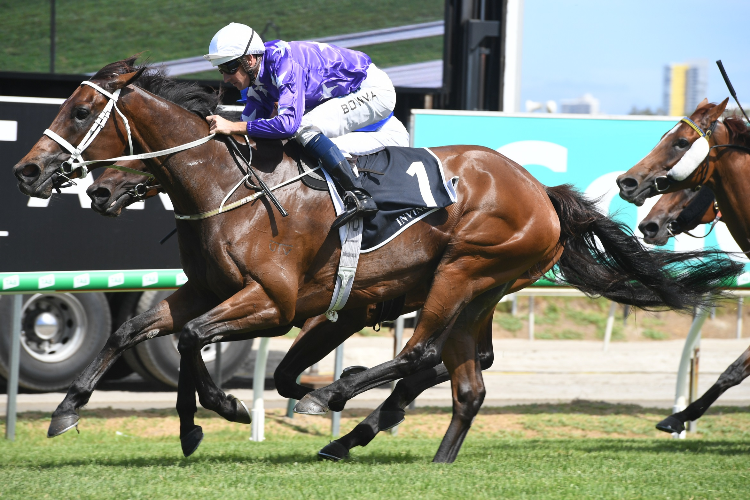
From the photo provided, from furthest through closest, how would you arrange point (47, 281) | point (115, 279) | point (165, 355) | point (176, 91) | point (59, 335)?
point (165, 355) → point (59, 335) → point (115, 279) → point (47, 281) → point (176, 91)

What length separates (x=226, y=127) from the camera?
425 cm

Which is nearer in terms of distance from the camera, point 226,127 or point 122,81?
point 122,81

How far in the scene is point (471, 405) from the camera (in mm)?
4898

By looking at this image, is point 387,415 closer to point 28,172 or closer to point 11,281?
point 28,172

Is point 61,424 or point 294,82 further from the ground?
point 294,82

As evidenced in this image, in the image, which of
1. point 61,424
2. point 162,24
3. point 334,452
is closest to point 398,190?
point 334,452

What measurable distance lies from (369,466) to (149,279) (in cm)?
248

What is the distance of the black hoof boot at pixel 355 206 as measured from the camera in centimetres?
422

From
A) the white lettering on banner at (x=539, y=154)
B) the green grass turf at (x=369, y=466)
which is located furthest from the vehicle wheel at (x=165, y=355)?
the white lettering on banner at (x=539, y=154)

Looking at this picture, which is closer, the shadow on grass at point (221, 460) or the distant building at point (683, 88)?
the shadow on grass at point (221, 460)

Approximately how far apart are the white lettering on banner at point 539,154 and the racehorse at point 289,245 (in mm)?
1832

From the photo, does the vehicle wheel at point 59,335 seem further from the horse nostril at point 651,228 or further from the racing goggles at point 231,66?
the horse nostril at point 651,228

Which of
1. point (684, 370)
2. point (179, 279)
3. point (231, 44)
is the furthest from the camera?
point (684, 370)

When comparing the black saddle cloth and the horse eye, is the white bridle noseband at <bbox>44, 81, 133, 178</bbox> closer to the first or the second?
the horse eye
